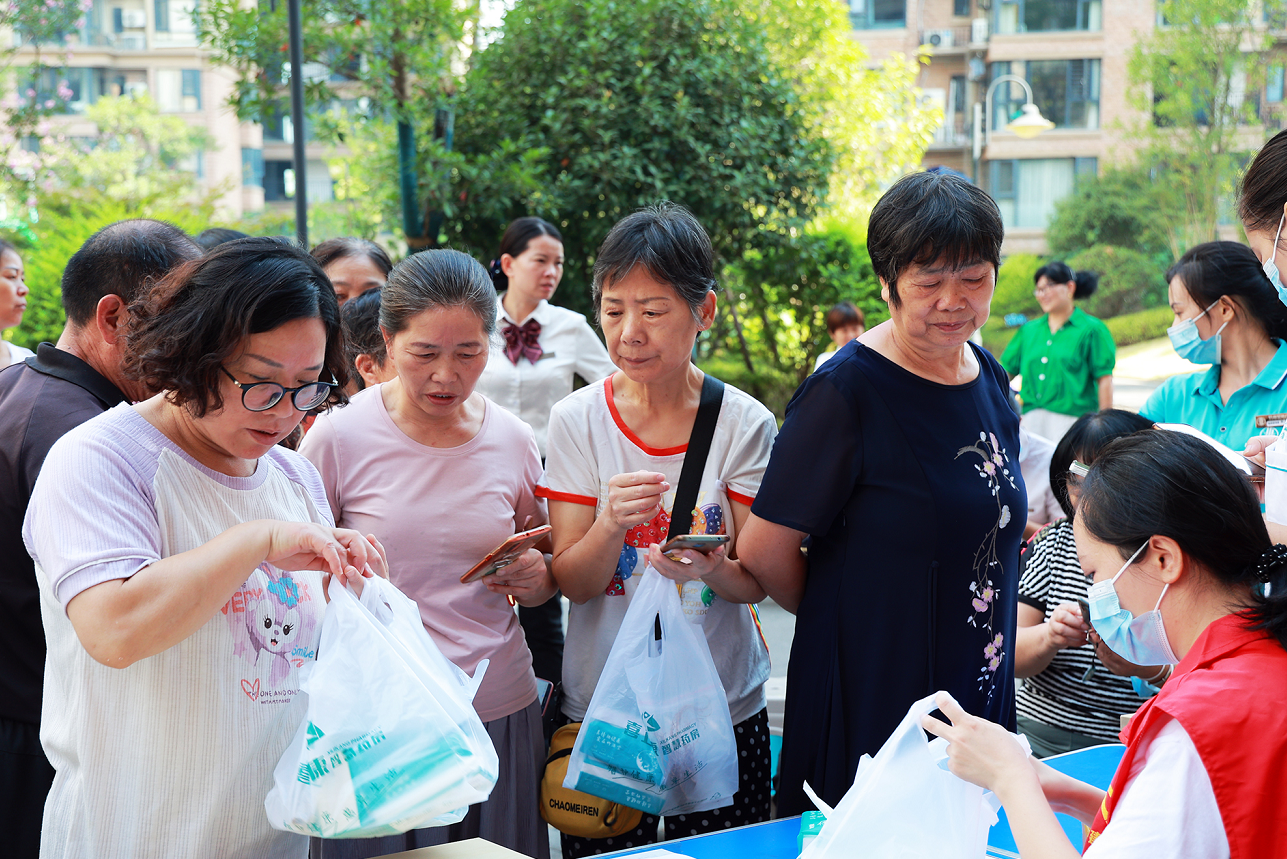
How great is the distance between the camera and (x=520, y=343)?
4484 mm

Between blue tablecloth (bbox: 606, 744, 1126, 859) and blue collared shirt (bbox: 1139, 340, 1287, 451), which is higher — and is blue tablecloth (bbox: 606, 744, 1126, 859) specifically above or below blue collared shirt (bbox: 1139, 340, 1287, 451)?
below

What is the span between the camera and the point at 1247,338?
3.31m

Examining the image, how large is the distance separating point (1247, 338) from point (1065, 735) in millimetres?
1583

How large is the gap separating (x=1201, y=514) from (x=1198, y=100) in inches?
699

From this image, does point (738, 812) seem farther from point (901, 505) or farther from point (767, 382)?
point (767, 382)

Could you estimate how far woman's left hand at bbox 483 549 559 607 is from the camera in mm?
2059

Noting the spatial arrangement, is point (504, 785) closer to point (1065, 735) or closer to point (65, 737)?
point (65, 737)

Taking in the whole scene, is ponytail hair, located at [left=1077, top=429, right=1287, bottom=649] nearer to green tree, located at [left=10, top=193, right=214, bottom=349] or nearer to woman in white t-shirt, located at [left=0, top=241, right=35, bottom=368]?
woman in white t-shirt, located at [left=0, top=241, right=35, bottom=368]

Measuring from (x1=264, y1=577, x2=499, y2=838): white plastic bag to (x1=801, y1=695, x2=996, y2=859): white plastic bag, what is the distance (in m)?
0.53

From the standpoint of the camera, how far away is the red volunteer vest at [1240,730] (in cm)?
122

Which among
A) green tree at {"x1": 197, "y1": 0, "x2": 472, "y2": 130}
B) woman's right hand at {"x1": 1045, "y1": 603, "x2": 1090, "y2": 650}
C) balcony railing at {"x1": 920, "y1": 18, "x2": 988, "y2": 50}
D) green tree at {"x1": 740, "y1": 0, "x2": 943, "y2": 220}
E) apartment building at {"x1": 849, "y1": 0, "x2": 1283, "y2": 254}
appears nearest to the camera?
woman's right hand at {"x1": 1045, "y1": 603, "x2": 1090, "y2": 650}

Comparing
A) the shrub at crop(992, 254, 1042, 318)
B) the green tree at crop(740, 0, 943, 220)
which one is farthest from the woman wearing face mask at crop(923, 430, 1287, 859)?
the shrub at crop(992, 254, 1042, 318)

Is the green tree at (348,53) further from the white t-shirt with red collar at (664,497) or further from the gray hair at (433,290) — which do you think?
the white t-shirt with red collar at (664,497)

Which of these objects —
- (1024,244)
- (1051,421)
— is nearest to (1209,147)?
(1024,244)
